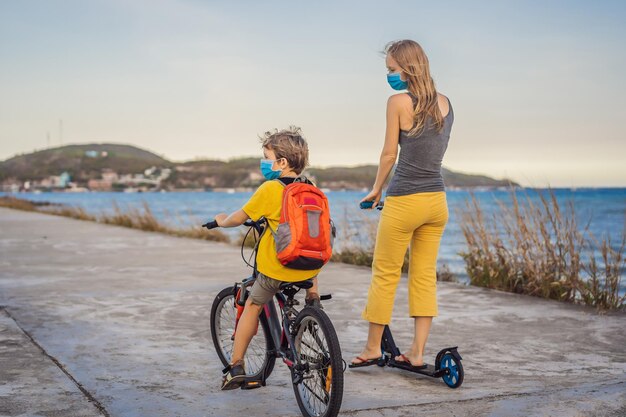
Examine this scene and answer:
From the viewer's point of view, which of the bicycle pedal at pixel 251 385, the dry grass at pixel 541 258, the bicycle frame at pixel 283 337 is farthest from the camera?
the dry grass at pixel 541 258

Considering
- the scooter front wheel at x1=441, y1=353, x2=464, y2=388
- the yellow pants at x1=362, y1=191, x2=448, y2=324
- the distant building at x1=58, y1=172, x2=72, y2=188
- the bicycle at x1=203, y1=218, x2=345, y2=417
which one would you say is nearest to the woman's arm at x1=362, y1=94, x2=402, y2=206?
the yellow pants at x1=362, y1=191, x2=448, y2=324

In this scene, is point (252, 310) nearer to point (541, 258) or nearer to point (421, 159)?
point (421, 159)

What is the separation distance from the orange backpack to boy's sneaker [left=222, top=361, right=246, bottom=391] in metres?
0.75

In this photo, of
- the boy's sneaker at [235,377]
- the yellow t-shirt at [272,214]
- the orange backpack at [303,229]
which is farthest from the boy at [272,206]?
the boy's sneaker at [235,377]

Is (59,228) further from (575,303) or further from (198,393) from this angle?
(198,393)

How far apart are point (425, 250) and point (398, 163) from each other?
57cm

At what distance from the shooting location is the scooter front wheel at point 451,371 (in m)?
4.45

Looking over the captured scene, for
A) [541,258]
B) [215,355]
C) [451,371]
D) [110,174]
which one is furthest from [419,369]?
[110,174]

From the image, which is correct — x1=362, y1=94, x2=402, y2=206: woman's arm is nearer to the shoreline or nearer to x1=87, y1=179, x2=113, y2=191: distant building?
the shoreline

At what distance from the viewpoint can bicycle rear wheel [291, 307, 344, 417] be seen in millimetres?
3701

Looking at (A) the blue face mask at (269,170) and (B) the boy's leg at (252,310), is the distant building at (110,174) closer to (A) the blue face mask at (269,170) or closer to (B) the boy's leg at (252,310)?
(B) the boy's leg at (252,310)

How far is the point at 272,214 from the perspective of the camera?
410 centimetres

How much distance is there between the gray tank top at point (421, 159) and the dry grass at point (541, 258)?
315 centimetres

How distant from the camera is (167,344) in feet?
18.7
